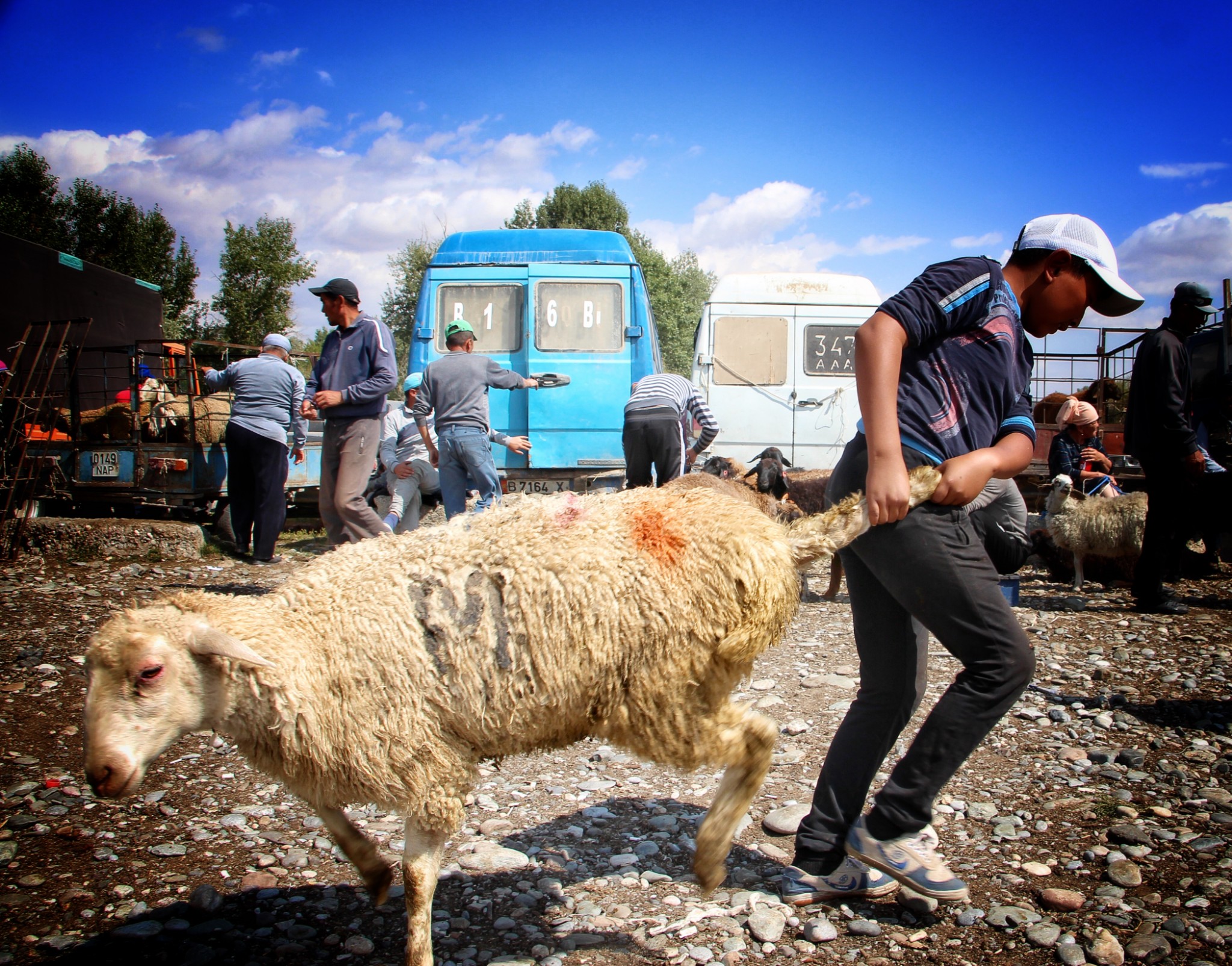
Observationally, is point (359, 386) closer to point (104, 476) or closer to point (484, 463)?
point (484, 463)

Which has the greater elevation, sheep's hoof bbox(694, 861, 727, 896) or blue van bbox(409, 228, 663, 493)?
blue van bbox(409, 228, 663, 493)

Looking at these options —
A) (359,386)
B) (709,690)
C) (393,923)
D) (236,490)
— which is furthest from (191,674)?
(236,490)

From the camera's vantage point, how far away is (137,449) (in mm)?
8117

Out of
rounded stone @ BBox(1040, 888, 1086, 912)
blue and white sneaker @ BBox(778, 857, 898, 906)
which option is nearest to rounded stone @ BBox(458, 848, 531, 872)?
blue and white sneaker @ BBox(778, 857, 898, 906)

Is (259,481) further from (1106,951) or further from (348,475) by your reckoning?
(1106,951)

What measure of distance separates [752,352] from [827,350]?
39.8 inches

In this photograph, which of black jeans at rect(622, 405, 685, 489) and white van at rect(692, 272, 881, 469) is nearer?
black jeans at rect(622, 405, 685, 489)

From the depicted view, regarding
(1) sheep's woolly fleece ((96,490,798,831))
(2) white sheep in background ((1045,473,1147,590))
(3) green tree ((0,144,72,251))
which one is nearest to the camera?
(1) sheep's woolly fleece ((96,490,798,831))

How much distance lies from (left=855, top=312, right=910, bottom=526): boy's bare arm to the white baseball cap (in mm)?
581

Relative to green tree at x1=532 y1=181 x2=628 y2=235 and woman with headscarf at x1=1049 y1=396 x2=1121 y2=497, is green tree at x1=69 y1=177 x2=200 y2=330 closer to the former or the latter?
green tree at x1=532 y1=181 x2=628 y2=235

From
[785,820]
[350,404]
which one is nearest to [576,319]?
[350,404]

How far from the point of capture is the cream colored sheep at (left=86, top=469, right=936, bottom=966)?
1892 mm

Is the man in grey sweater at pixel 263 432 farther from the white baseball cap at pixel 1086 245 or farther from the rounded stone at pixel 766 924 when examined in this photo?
the white baseball cap at pixel 1086 245

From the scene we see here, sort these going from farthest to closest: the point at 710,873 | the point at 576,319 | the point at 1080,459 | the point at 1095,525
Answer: the point at 576,319 < the point at 1080,459 < the point at 1095,525 < the point at 710,873
